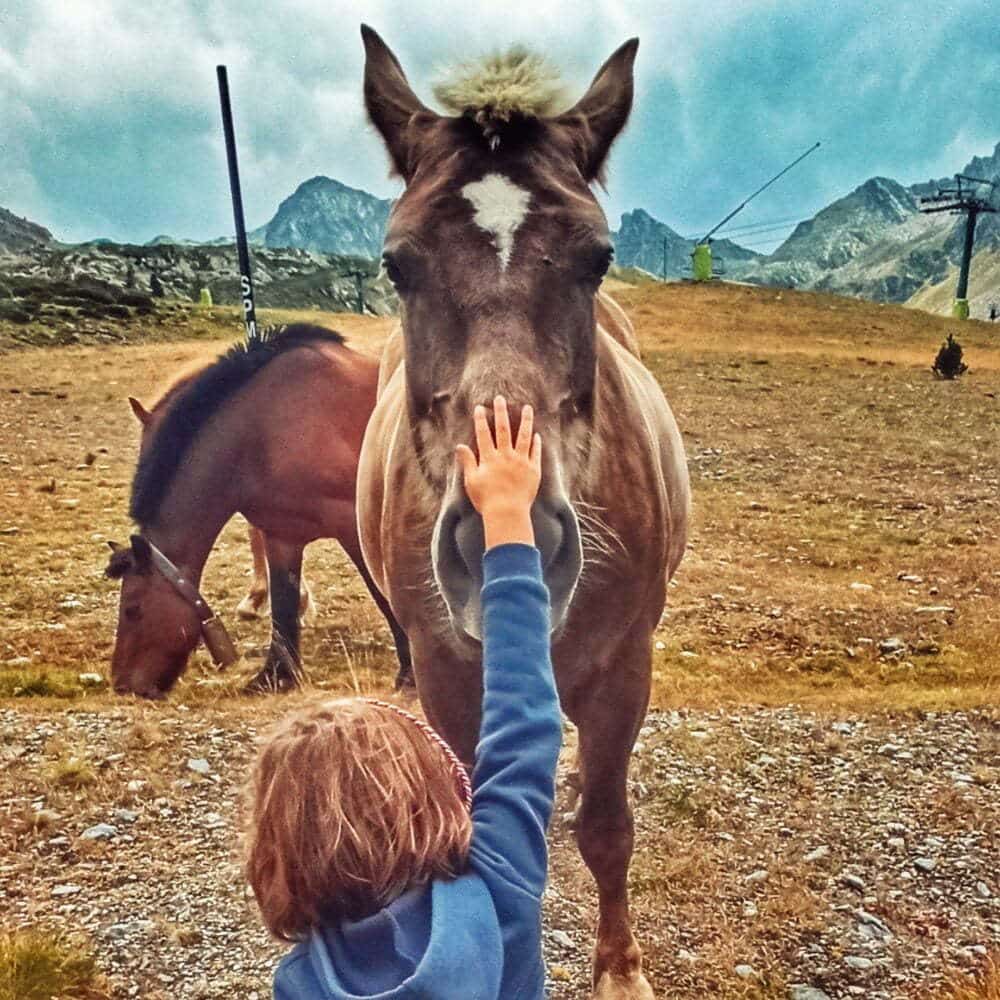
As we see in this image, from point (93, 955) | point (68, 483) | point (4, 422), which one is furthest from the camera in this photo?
point (4, 422)

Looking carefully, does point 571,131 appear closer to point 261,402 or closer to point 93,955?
point 93,955

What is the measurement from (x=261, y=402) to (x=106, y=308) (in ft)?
72.0

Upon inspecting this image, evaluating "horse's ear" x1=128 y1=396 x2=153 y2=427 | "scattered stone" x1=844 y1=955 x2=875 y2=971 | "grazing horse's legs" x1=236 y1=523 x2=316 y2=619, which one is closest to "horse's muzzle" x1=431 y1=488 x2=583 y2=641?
"scattered stone" x1=844 y1=955 x2=875 y2=971

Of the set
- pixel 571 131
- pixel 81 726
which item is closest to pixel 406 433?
pixel 571 131

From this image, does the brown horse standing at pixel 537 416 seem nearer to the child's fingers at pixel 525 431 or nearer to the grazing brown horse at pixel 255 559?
the child's fingers at pixel 525 431

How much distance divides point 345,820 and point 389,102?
2261 millimetres

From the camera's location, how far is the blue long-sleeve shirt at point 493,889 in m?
1.32

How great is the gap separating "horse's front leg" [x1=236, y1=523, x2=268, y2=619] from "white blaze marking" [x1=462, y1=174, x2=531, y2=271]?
602cm

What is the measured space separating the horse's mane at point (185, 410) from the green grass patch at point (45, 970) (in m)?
3.18

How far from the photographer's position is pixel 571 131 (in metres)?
2.67

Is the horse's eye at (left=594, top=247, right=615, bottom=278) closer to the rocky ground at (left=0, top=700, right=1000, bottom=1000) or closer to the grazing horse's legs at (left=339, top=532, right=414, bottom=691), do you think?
the rocky ground at (left=0, top=700, right=1000, bottom=1000)

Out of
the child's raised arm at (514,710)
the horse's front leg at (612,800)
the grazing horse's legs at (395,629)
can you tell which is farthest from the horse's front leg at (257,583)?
the child's raised arm at (514,710)

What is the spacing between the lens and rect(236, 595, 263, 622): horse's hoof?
7.85 meters

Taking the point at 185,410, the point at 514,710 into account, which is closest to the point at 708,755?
the point at 514,710
